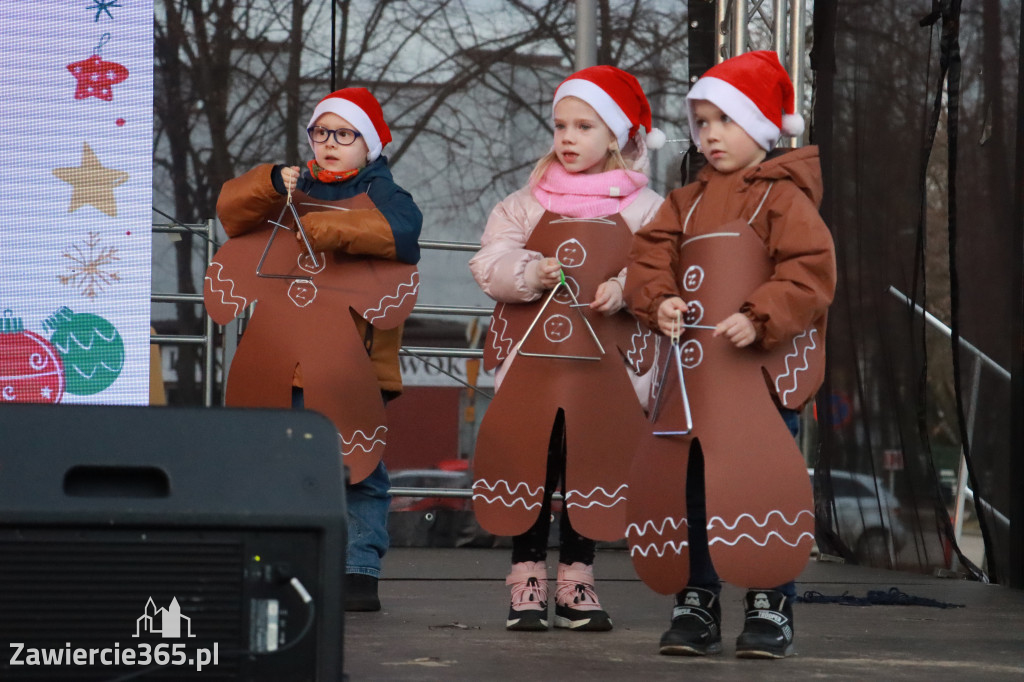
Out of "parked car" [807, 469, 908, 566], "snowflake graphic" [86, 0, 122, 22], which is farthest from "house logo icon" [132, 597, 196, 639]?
"parked car" [807, 469, 908, 566]

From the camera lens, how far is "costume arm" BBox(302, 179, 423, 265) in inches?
110

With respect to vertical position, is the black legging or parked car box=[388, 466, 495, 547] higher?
the black legging

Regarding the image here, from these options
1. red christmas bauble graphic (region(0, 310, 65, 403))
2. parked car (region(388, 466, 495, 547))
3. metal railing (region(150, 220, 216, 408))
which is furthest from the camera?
parked car (region(388, 466, 495, 547))

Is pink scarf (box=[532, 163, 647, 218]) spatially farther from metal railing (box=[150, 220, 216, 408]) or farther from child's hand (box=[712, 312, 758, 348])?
metal railing (box=[150, 220, 216, 408])

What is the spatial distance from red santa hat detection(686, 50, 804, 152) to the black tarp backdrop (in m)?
1.33

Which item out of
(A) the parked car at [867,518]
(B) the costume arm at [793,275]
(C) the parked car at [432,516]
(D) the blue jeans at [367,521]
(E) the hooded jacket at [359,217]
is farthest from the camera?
(C) the parked car at [432,516]

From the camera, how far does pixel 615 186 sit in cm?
273

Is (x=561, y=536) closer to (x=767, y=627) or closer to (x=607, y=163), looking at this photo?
(x=767, y=627)

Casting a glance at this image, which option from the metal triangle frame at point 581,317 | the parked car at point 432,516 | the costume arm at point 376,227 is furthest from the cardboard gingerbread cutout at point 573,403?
the parked car at point 432,516

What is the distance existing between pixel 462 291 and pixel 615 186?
243cm

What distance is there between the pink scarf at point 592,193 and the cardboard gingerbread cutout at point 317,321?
0.42 meters

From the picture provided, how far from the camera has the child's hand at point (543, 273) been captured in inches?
103

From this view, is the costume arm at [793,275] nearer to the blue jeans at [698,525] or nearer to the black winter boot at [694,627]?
the blue jeans at [698,525]

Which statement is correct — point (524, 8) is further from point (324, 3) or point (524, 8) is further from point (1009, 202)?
point (1009, 202)
